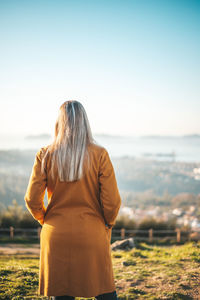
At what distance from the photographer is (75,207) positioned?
172 cm

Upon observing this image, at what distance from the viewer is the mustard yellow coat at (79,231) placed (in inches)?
67.0

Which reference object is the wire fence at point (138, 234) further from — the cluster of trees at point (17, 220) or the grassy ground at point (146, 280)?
the grassy ground at point (146, 280)

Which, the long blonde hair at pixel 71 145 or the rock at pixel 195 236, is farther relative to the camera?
the rock at pixel 195 236

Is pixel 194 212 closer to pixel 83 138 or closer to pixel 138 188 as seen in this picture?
pixel 138 188

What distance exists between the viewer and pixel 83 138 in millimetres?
1709

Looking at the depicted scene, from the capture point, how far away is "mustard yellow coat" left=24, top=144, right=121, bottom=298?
1701 millimetres

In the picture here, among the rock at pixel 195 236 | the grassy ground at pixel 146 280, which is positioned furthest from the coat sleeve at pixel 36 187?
the rock at pixel 195 236

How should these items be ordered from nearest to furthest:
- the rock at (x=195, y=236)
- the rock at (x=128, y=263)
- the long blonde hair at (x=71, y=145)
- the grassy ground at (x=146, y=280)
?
the long blonde hair at (x=71, y=145)
the grassy ground at (x=146, y=280)
the rock at (x=128, y=263)
the rock at (x=195, y=236)

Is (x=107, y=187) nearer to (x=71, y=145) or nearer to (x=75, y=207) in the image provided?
(x=75, y=207)

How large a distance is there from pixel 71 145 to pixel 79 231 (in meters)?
0.59

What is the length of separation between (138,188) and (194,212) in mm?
24313

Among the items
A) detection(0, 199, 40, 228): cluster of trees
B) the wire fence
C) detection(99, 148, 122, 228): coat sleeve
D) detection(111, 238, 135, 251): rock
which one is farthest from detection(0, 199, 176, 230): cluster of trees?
detection(99, 148, 122, 228): coat sleeve

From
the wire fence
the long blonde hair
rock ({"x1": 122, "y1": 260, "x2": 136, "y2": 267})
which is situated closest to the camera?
the long blonde hair

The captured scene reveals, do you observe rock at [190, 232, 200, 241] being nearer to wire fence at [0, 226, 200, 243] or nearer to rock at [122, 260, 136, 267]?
wire fence at [0, 226, 200, 243]
